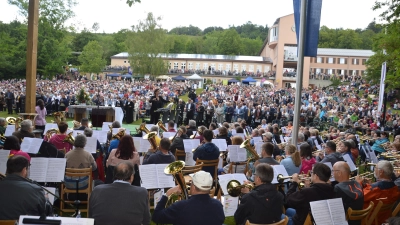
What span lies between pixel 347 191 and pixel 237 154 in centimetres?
350

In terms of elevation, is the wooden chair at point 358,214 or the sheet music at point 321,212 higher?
the sheet music at point 321,212

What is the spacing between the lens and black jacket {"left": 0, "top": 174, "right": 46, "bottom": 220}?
173 inches

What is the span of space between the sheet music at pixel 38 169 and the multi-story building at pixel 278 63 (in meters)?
63.5

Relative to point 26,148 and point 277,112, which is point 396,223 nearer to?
point 26,148

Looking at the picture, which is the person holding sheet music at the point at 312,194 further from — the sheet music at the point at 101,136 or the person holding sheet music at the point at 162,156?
the sheet music at the point at 101,136

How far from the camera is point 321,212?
4836 millimetres

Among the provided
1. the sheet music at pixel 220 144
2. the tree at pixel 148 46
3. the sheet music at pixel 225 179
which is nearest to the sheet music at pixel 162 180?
the sheet music at pixel 225 179

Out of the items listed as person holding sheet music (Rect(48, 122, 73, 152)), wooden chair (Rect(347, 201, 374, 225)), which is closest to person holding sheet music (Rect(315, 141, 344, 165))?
wooden chair (Rect(347, 201, 374, 225))

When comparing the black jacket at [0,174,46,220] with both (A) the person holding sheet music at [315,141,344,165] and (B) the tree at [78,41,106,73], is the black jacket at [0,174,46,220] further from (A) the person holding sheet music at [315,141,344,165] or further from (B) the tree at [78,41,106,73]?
(B) the tree at [78,41,106,73]

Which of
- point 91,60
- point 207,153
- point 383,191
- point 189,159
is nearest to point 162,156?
point 207,153

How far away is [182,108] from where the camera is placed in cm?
2367

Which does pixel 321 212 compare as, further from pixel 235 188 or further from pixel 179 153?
pixel 179 153

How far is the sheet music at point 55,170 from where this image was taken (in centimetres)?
625

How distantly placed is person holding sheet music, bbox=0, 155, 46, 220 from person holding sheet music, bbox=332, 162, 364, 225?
3495mm
